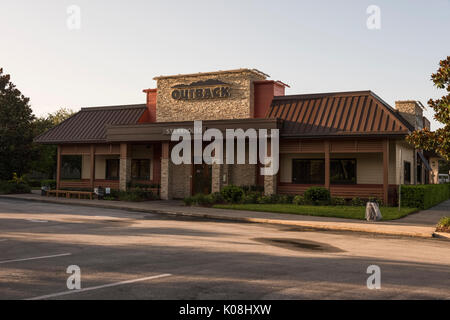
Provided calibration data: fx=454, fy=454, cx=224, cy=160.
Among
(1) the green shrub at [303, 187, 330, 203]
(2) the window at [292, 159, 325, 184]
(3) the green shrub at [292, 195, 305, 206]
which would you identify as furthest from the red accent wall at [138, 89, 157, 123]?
(1) the green shrub at [303, 187, 330, 203]

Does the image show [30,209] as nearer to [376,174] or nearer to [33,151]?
[33,151]

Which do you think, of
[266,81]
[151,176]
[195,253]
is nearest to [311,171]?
[266,81]

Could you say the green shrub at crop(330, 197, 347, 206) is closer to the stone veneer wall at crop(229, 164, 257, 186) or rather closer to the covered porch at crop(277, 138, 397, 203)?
the covered porch at crop(277, 138, 397, 203)

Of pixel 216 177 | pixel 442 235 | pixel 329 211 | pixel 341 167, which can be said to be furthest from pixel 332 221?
pixel 216 177

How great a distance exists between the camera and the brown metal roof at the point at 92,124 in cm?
3216

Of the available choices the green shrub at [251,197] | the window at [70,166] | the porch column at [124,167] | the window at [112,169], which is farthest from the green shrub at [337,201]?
the window at [70,166]

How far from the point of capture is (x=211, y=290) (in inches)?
274

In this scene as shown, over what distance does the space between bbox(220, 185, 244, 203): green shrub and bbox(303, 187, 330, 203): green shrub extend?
11.9ft

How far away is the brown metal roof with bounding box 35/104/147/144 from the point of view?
3216 cm

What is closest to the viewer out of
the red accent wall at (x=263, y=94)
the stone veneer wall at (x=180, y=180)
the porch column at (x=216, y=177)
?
the porch column at (x=216, y=177)

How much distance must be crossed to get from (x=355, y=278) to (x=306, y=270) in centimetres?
101

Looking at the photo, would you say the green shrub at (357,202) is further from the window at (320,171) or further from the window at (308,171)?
the window at (308,171)

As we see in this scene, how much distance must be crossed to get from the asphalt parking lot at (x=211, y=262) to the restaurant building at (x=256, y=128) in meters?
10.5
